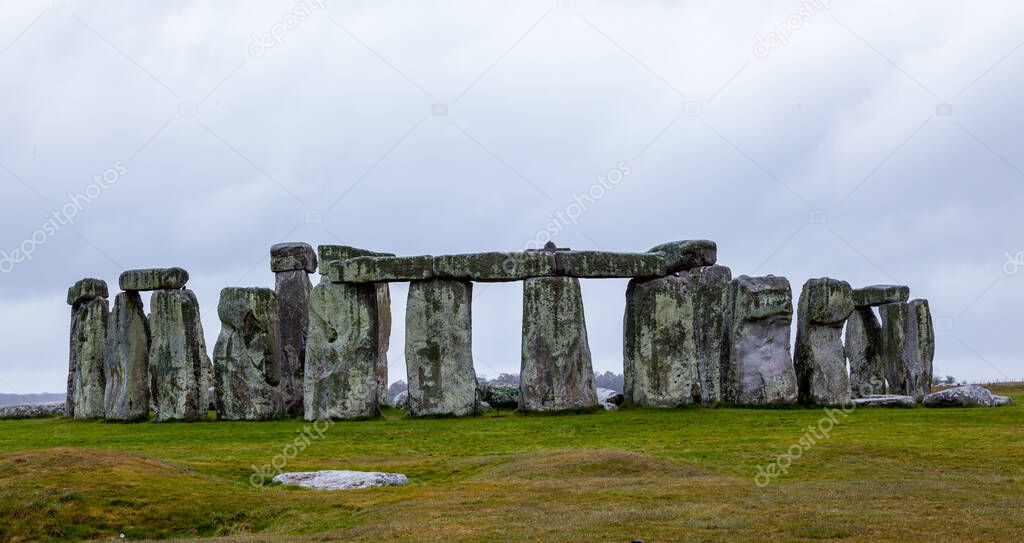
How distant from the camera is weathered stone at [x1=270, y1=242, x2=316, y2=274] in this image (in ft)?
109

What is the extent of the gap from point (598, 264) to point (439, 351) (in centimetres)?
396

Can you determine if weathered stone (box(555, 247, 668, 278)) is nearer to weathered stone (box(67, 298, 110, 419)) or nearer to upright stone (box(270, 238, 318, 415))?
upright stone (box(270, 238, 318, 415))

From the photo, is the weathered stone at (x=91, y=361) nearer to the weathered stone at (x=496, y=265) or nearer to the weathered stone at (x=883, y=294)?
the weathered stone at (x=496, y=265)

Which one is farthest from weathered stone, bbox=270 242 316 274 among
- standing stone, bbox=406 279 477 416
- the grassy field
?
the grassy field

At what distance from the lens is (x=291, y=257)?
3334 centimetres

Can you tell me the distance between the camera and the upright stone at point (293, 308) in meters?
32.2

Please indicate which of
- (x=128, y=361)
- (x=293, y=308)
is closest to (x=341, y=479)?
(x=293, y=308)

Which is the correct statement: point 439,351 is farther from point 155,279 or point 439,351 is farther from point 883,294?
point 883,294

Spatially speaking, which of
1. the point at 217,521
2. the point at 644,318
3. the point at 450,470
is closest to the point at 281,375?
the point at 644,318

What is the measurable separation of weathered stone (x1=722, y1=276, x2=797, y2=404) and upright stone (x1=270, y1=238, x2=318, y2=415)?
10.2 m

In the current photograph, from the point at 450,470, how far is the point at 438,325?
9.12 meters

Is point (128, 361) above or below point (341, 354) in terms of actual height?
above

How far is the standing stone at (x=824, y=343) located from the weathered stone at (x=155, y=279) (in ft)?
48.4

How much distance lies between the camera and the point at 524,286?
95.9ft
